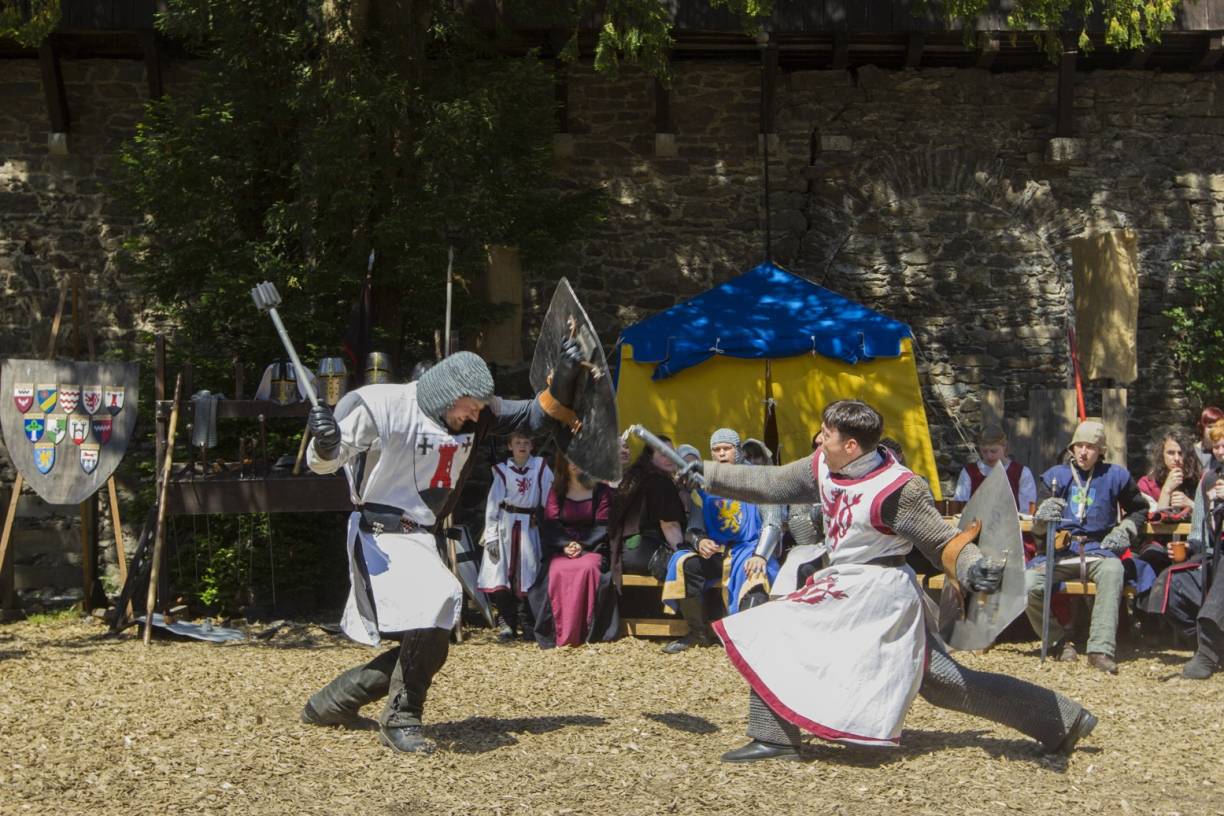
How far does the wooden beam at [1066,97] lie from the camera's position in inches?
418

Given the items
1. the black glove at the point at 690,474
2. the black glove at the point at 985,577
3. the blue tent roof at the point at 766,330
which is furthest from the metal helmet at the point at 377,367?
the black glove at the point at 985,577

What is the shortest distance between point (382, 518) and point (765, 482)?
1.35 m

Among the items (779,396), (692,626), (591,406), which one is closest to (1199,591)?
(692,626)

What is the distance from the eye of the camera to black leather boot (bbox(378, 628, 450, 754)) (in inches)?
189

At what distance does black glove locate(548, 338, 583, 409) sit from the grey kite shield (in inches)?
56.4

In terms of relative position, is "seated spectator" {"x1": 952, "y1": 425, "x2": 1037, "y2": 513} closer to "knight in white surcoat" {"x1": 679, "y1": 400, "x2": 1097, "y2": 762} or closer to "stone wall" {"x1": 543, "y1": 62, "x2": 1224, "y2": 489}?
"stone wall" {"x1": 543, "y1": 62, "x2": 1224, "y2": 489}

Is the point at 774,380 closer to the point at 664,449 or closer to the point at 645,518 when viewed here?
the point at 645,518

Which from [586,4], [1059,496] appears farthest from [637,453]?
[586,4]

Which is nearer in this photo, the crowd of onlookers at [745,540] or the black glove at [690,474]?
the black glove at [690,474]

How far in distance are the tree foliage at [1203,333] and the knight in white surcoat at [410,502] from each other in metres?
7.38

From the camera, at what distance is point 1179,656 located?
7.54 metres

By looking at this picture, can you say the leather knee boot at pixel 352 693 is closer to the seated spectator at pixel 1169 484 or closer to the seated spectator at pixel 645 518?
the seated spectator at pixel 645 518

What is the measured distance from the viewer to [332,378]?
320 inches

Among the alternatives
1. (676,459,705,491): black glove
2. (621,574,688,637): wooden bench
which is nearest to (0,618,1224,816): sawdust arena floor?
(621,574,688,637): wooden bench
